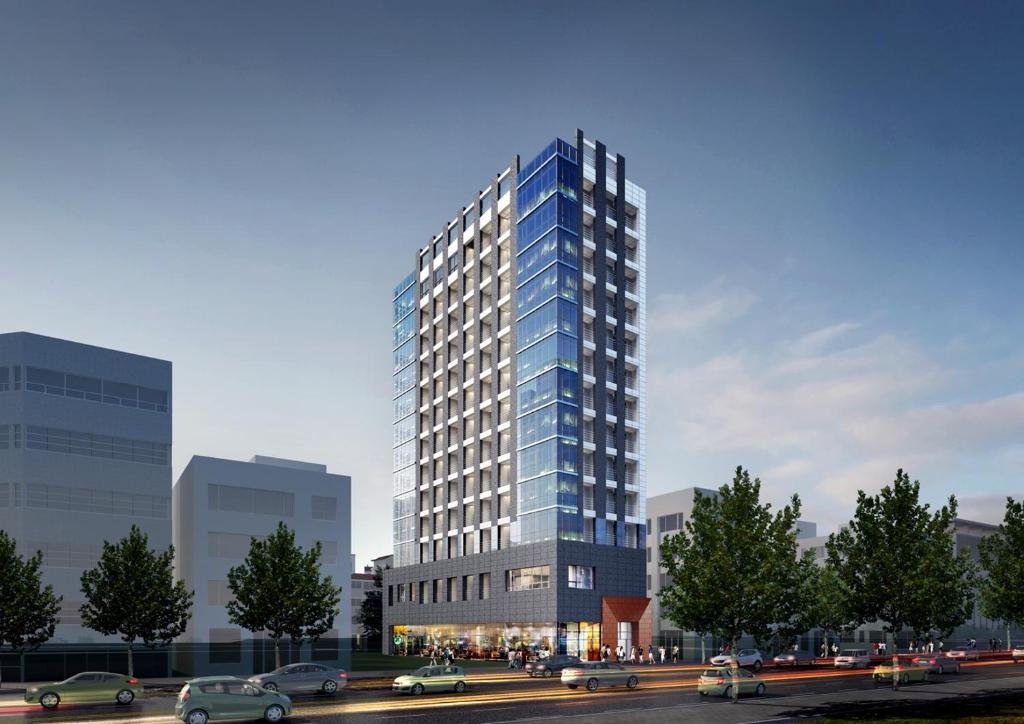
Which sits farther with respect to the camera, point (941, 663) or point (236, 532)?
point (236, 532)

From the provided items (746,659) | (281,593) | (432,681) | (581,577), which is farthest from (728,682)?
(581,577)

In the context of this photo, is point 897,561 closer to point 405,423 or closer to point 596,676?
point 596,676

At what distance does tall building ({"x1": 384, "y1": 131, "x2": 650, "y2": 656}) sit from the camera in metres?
97.2

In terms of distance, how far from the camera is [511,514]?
104m

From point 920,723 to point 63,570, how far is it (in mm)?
70146

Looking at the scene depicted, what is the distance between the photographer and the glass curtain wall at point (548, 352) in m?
96.9

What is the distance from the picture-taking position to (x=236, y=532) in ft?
308

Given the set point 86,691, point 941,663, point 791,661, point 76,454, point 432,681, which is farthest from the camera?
point 76,454

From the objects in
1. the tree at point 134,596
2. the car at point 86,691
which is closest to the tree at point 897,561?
A: the car at point 86,691

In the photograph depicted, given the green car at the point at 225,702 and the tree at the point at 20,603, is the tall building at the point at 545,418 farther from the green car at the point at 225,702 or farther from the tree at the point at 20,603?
the green car at the point at 225,702

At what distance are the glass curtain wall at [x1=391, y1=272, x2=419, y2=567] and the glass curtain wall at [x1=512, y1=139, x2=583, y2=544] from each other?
33.0 metres

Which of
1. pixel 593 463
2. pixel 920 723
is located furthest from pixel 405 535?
pixel 920 723

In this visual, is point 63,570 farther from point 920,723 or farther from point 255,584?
point 920,723

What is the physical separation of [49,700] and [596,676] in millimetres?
27505
